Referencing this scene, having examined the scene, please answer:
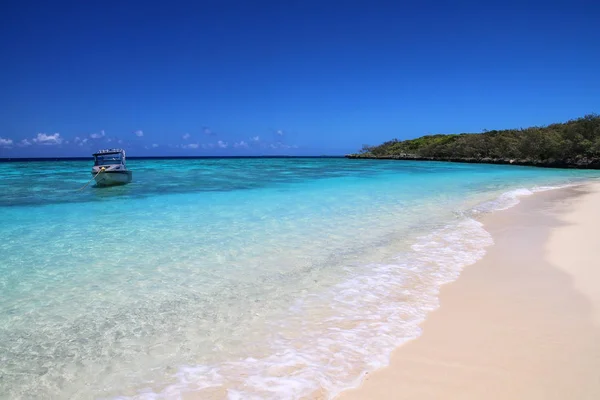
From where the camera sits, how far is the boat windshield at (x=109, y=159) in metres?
21.9

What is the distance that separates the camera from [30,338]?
365 cm

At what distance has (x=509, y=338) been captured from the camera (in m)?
3.29

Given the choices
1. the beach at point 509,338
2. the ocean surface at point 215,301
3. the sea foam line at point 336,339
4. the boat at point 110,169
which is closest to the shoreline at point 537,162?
the ocean surface at point 215,301

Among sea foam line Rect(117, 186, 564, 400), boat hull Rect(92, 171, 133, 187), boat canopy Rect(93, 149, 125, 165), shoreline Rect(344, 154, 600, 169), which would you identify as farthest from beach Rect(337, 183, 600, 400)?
shoreline Rect(344, 154, 600, 169)

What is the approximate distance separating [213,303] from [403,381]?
2.48 m

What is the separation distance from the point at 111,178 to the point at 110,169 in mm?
502

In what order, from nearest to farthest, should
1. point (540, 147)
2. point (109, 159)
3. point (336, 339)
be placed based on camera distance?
point (336, 339) → point (109, 159) → point (540, 147)

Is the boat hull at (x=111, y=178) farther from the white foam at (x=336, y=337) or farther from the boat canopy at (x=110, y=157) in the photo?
the white foam at (x=336, y=337)

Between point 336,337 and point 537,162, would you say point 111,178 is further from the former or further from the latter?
point 537,162

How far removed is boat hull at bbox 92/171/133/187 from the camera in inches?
797

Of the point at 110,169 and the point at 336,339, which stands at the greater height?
the point at 110,169

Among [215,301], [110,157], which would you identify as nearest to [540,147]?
[110,157]

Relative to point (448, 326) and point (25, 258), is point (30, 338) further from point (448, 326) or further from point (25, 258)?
point (448, 326)

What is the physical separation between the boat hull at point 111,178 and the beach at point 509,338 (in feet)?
65.4
